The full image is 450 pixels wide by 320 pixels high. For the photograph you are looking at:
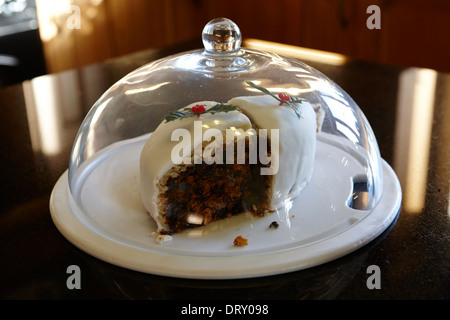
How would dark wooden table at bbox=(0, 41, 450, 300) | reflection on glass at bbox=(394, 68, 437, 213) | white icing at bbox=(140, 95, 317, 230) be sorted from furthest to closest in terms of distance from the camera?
reflection on glass at bbox=(394, 68, 437, 213) < white icing at bbox=(140, 95, 317, 230) < dark wooden table at bbox=(0, 41, 450, 300)

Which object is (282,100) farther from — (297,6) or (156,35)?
(156,35)

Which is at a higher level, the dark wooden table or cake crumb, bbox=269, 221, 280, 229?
cake crumb, bbox=269, 221, 280, 229

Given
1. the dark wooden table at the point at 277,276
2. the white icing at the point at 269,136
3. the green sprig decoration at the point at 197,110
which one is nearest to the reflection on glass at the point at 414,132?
the dark wooden table at the point at 277,276

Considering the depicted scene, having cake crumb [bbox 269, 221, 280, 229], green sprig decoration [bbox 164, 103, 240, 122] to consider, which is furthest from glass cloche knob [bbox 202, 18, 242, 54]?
cake crumb [bbox 269, 221, 280, 229]

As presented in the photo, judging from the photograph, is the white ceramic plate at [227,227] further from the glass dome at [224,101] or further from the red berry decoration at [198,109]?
the red berry decoration at [198,109]

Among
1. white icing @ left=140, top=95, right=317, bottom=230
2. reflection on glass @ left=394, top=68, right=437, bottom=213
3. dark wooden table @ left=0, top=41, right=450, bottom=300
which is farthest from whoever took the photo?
reflection on glass @ left=394, top=68, right=437, bottom=213

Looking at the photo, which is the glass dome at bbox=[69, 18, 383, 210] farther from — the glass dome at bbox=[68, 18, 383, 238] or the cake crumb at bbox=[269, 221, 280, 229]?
the cake crumb at bbox=[269, 221, 280, 229]
